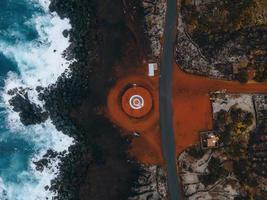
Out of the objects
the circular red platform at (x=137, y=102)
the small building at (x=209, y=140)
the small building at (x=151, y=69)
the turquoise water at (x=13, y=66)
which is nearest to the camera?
the small building at (x=209, y=140)

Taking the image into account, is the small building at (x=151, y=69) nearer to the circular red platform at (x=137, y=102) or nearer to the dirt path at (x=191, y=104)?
the circular red platform at (x=137, y=102)

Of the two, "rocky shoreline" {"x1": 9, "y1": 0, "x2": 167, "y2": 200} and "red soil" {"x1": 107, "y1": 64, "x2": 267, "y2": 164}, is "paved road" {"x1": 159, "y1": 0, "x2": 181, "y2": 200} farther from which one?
"rocky shoreline" {"x1": 9, "y1": 0, "x2": 167, "y2": 200}

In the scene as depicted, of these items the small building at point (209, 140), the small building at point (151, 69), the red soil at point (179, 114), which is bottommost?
the small building at point (209, 140)

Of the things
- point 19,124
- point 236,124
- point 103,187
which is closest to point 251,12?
point 236,124

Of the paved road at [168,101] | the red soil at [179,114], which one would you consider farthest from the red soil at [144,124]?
the paved road at [168,101]

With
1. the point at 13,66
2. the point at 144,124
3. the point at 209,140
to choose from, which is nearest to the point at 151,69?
the point at 144,124

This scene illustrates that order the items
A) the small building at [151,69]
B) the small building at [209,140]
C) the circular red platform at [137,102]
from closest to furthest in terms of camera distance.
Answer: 1. the small building at [209,140]
2. the circular red platform at [137,102]
3. the small building at [151,69]

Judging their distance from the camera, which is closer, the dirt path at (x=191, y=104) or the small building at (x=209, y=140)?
the small building at (x=209, y=140)
